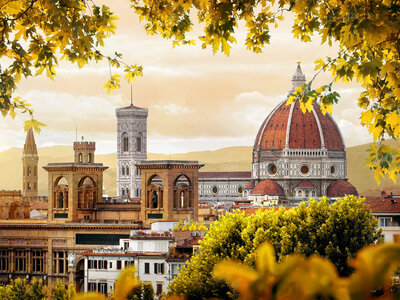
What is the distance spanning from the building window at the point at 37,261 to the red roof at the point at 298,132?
231 feet

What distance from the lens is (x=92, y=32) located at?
8047 millimetres

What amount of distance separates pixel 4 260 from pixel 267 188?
62.0 meters

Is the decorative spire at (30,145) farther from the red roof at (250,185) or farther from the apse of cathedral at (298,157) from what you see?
the red roof at (250,185)

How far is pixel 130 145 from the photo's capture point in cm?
12888

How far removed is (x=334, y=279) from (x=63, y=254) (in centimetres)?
5256

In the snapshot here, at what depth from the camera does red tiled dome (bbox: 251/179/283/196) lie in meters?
110

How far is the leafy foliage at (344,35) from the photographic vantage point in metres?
5.85

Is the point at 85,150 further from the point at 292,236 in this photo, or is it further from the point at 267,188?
the point at 292,236

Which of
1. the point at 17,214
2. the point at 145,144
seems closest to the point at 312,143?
the point at 145,144

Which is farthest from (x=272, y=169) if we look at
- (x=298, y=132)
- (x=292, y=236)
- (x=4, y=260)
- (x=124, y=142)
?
(x=292, y=236)

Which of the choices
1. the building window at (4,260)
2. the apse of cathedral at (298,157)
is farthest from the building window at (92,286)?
the apse of cathedral at (298,157)

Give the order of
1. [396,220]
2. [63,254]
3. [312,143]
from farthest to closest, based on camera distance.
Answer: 1. [312,143]
2. [63,254]
3. [396,220]

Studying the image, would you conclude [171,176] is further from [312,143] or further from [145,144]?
[145,144]

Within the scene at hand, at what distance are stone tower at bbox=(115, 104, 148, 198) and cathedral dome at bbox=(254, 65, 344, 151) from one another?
2090cm
